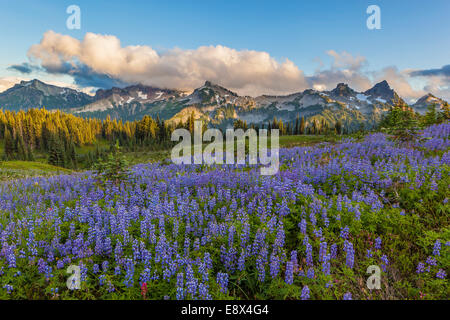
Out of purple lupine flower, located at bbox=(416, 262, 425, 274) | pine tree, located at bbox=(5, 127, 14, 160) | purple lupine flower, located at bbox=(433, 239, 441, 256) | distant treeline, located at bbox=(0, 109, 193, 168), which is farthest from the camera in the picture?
distant treeline, located at bbox=(0, 109, 193, 168)

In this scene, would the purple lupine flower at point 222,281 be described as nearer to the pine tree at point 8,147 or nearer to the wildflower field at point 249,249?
the wildflower field at point 249,249

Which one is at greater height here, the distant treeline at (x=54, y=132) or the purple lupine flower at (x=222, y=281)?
the distant treeline at (x=54, y=132)

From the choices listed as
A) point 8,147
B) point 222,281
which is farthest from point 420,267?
point 8,147

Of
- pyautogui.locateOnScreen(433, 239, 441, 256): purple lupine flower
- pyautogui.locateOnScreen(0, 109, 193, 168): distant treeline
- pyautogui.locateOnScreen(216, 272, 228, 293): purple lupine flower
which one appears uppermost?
pyautogui.locateOnScreen(0, 109, 193, 168): distant treeline

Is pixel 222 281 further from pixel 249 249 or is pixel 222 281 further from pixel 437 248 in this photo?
pixel 437 248

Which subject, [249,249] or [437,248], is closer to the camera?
[437,248]

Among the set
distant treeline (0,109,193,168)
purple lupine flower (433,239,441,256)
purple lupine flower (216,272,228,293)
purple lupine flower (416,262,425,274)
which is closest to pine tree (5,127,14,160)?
distant treeline (0,109,193,168)

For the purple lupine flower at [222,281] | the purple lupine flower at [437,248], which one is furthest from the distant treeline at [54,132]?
the purple lupine flower at [437,248]

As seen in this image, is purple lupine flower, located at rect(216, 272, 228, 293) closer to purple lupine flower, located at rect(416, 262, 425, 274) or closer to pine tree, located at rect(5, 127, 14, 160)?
purple lupine flower, located at rect(416, 262, 425, 274)

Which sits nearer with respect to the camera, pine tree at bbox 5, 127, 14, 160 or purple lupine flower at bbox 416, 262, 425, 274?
purple lupine flower at bbox 416, 262, 425, 274

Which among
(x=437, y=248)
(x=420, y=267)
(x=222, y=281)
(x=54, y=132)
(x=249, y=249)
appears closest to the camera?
(x=222, y=281)
